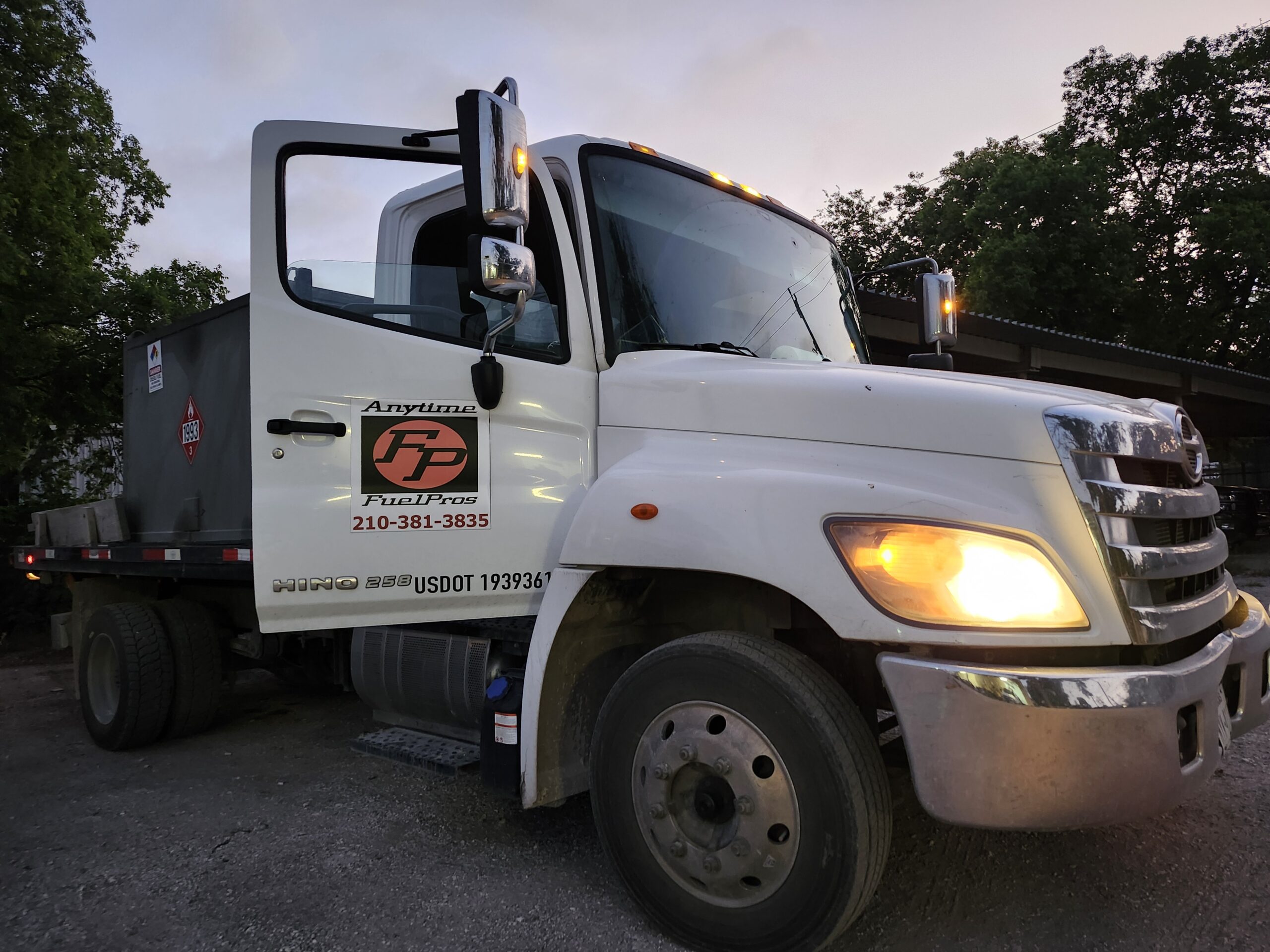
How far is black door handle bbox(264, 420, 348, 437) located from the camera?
3.23 m

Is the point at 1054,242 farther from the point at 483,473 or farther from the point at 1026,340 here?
the point at 483,473

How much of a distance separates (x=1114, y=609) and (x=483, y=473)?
207 cm

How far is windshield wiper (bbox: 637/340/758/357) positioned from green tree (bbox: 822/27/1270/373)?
74.8 feet

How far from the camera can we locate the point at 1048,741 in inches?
85.5

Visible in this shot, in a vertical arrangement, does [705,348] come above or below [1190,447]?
above

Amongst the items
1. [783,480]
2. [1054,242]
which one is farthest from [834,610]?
[1054,242]

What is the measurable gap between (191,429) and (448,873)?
105 inches

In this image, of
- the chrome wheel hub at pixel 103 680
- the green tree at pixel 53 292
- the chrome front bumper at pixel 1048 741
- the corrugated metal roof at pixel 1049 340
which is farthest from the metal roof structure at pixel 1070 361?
the green tree at pixel 53 292

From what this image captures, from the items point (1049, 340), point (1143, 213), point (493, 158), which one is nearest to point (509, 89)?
point (493, 158)

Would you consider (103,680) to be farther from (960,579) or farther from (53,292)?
(53,292)

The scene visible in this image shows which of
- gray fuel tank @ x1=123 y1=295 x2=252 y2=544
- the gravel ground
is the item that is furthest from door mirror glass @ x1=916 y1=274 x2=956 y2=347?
gray fuel tank @ x1=123 y1=295 x2=252 y2=544

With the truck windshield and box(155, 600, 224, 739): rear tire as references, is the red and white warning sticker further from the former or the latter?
box(155, 600, 224, 739): rear tire

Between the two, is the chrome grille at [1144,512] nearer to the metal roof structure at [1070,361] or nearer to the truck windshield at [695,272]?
the truck windshield at [695,272]

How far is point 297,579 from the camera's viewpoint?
3.24 m
